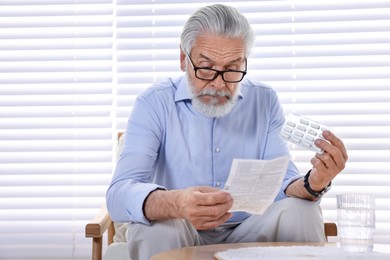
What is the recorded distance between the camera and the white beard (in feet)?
7.65

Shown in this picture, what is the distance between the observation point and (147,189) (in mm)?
2119

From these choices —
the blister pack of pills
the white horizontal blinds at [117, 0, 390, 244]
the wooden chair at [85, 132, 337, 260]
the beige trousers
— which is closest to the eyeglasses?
the blister pack of pills

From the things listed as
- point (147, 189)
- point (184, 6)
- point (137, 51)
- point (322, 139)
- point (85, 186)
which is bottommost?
point (85, 186)

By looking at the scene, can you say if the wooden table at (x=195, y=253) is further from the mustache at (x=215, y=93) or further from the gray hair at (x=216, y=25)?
the gray hair at (x=216, y=25)

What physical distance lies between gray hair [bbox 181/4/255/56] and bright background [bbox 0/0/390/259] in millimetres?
841

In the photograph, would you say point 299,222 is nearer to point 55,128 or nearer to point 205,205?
point 205,205

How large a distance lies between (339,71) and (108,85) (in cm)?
102

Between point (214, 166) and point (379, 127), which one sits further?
point (379, 127)

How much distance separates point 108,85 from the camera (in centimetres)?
324

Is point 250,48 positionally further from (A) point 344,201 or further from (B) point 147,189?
(A) point 344,201

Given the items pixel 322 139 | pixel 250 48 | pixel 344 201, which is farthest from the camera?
pixel 250 48

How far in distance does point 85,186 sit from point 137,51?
64 cm

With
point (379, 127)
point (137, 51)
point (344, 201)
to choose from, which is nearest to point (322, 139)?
point (344, 201)

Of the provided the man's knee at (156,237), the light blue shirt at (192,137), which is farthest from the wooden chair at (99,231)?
the man's knee at (156,237)
